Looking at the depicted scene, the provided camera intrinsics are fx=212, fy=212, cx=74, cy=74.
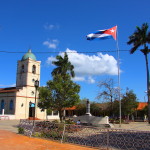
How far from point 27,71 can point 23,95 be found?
573 cm

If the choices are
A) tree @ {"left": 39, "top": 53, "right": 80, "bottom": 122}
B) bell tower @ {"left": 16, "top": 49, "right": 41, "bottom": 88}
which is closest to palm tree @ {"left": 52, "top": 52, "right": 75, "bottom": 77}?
tree @ {"left": 39, "top": 53, "right": 80, "bottom": 122}

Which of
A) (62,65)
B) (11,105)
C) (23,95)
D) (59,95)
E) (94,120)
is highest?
(62,65)

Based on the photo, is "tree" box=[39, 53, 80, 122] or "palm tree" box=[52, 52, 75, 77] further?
"palm tree" box=[52, 52, 75, 77]

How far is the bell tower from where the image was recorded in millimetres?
48312

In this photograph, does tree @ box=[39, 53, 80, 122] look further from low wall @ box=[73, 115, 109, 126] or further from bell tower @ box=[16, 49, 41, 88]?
bell tower @ box=[16, 49, 41, 88]

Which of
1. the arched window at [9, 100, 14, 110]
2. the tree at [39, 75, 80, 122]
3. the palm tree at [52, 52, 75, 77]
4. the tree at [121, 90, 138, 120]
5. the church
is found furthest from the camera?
the arched window at [9, 100, 14, 110]

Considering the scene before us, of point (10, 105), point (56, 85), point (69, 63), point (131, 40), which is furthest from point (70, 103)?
point (10, 105)

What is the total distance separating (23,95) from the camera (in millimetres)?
46000

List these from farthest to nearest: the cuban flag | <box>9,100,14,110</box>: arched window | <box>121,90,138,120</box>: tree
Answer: <box>9,100,14,110</box>: arched window
<box>121,90,138,120</box>: tree
the cuban flag

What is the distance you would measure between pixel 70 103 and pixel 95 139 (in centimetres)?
1396

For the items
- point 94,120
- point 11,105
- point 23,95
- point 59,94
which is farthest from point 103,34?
point 11,105

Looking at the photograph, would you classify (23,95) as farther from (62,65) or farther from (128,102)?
(128,102)

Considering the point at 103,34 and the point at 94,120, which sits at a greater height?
the point at 103,34

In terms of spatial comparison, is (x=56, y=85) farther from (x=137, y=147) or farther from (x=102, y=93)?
(x=137, y=147)
